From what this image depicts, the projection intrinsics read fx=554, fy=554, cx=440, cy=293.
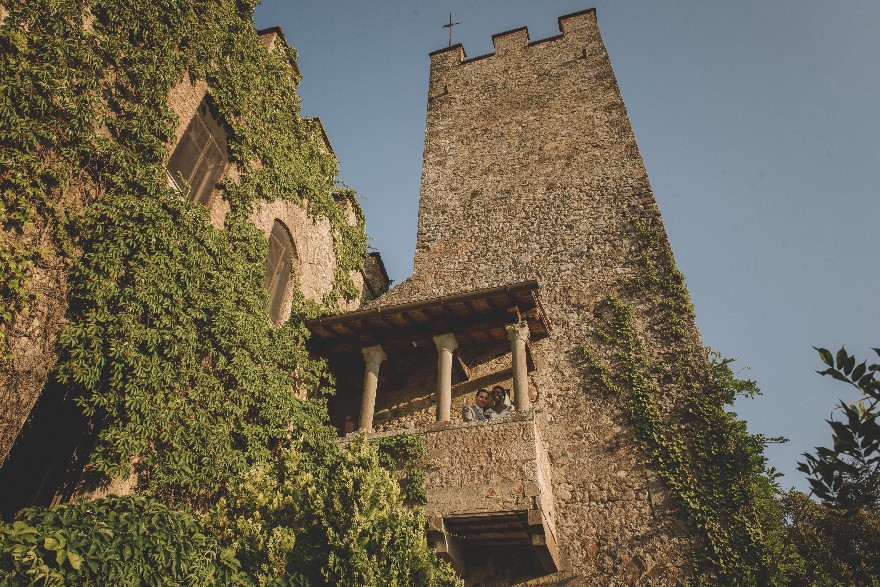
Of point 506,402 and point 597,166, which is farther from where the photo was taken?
point 597,166

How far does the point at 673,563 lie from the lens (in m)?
7.44

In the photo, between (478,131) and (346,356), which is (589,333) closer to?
(346,356)

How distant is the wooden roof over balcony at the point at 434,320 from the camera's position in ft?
28.8

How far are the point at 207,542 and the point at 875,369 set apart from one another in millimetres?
5023

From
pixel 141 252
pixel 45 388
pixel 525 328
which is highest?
pixel 525 328

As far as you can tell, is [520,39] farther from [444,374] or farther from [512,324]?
[444,374]

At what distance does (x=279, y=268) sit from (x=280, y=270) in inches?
1.9

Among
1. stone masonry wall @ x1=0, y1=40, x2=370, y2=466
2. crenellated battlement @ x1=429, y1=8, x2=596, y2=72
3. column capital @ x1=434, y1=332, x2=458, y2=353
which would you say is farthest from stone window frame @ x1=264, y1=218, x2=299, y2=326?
crenellated battlement @ x1=429, y1=8, x2=596, y2=72

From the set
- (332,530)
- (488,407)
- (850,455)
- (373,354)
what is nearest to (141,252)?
(332,530)

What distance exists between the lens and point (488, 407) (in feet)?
28.7

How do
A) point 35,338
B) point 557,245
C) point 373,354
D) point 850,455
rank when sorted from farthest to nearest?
point 557,245
point 373,354
point 35,338
point 850,455

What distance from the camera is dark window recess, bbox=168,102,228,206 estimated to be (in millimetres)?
8000

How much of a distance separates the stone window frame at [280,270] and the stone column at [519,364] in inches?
157

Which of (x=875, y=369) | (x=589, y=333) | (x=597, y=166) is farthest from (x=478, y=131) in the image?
(x=875, y=369)
